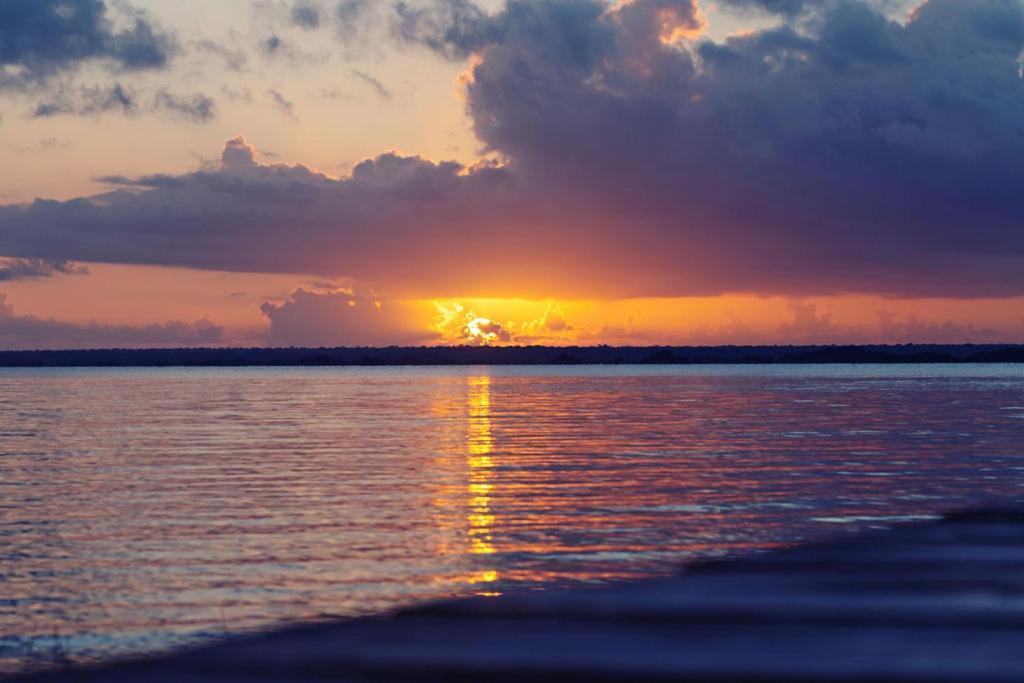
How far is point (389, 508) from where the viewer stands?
19.5 m

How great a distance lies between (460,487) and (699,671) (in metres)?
15.2

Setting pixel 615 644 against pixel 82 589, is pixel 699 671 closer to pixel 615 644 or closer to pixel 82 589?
pixel 615 644

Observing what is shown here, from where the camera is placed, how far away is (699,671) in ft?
26.3

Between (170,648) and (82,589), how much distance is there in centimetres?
360

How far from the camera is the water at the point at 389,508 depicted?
12.0m

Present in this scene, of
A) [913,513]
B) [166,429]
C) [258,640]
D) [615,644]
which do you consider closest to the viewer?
[615,644]

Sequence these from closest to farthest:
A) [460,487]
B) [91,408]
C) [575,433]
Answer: [460,487], [575,433], [91,408]

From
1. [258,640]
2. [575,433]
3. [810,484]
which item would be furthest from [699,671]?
[575,433]

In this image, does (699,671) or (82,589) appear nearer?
(699,671)

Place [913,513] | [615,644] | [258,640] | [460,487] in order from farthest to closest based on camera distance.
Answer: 1. [460,487]
2. [913,513]
3. [258,640]
4. [615,644]

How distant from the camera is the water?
39.2 feet

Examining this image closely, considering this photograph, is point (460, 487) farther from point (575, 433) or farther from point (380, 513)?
point (575, 433)

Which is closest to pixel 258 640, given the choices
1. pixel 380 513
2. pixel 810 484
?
pixel 380 513

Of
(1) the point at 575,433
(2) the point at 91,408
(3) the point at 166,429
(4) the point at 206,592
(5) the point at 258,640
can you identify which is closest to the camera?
(5) the point at 258,640
